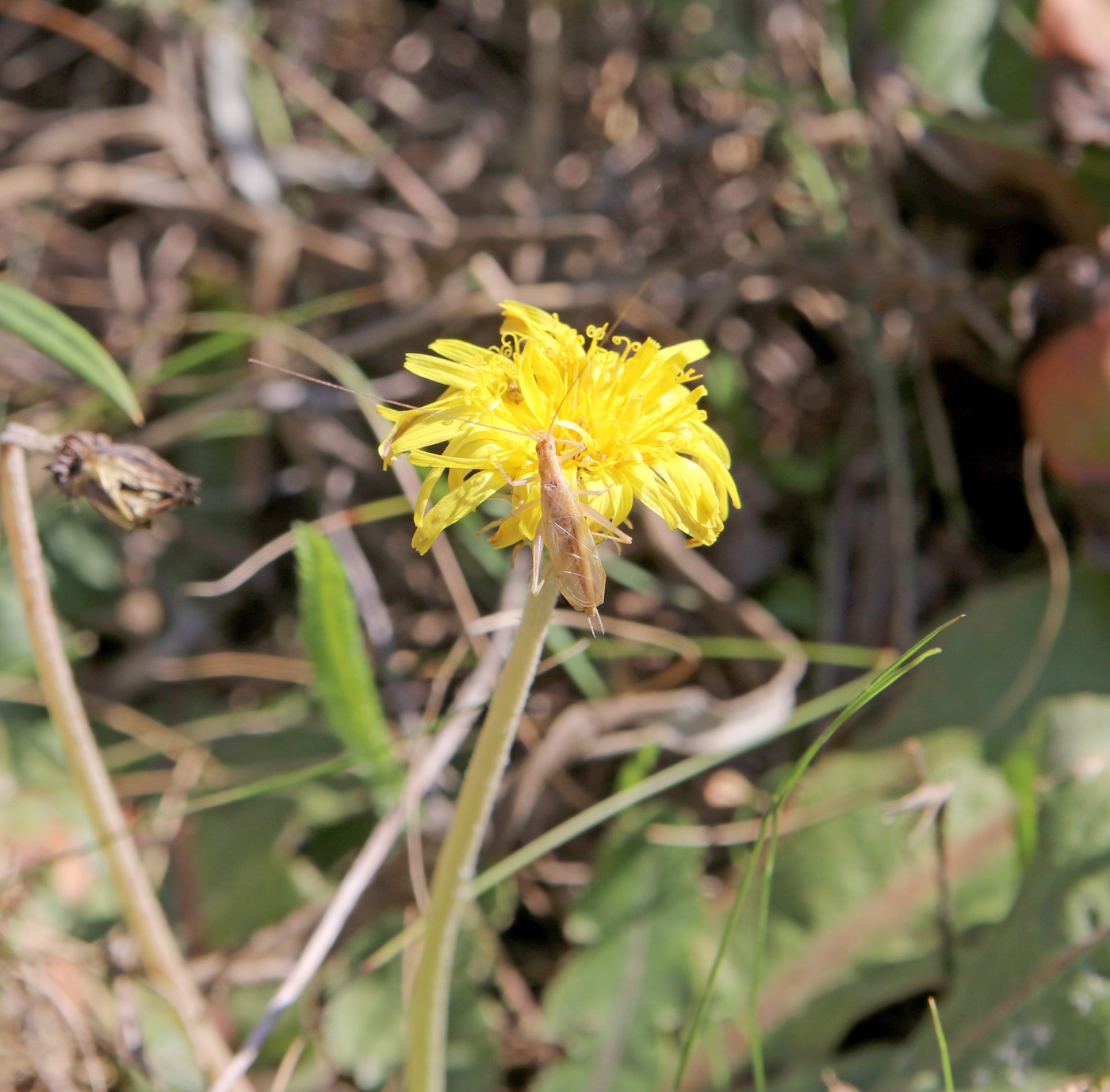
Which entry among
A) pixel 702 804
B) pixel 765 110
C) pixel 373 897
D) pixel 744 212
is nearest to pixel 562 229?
pixel 744 212

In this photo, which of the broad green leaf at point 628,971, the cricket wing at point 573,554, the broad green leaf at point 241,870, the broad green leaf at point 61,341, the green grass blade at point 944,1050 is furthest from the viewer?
the broad green leaf at point 241,870

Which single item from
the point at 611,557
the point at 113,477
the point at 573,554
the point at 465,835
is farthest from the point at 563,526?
the point at 611,557

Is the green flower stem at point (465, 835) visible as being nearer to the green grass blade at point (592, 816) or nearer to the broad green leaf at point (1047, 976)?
the green grass blade at point (592, 816)

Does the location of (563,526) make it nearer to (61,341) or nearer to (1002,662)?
(61,341)

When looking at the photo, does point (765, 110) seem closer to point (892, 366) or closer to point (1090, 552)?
point (892, 366)

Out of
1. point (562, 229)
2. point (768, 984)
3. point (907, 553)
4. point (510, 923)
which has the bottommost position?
point (510, 923)

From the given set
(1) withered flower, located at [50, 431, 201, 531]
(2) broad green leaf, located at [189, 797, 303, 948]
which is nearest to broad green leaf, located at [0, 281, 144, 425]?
(1) withered flower, located at [50, 431, 201, 531]

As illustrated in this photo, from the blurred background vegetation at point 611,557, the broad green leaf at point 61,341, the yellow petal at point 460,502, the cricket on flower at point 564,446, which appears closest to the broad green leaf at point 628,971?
the blurred background vegetation at point 611,557
